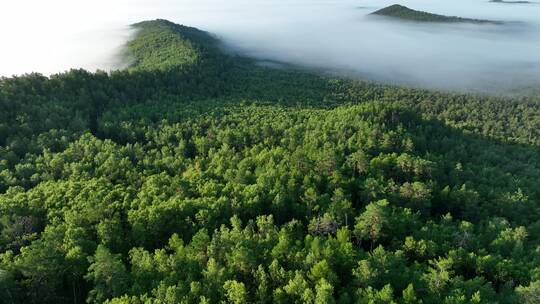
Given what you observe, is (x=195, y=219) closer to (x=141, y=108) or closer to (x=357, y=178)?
(x=357, y=178)

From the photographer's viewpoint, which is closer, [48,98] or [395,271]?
[395,271]

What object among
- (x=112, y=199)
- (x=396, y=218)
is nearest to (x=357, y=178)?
(x=396, y=218)

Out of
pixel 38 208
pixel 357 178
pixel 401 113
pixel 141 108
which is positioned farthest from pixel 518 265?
pixel 141 108

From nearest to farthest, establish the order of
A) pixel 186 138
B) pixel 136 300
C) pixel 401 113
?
pixel 136 300 → pixel 186 138 → pixel 401 113

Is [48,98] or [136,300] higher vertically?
[48,98]

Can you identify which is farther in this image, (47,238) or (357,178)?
(357,178)

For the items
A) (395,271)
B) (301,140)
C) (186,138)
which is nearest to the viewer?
(395,271)

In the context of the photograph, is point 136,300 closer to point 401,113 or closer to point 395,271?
point 395,271
